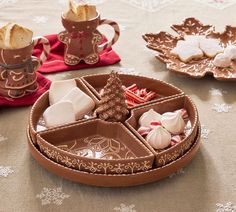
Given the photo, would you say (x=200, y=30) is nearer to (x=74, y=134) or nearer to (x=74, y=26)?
(x=74, y=26)

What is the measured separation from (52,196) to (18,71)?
13.1 inches

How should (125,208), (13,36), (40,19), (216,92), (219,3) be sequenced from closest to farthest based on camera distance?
(125,208) < (13,36) < (216,92) < (40,19) < (219,3)

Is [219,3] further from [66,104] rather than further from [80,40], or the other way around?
[66,104]

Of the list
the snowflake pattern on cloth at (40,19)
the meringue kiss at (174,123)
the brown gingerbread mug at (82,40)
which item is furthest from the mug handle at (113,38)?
the meringue kiss at (174,123)

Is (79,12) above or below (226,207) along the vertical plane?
above

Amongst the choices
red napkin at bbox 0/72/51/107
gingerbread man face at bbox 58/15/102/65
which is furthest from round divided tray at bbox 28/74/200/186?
gingerbread man face at bbox 58/15/102/65

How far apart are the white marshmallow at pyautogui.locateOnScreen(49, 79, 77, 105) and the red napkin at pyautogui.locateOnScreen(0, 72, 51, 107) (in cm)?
11

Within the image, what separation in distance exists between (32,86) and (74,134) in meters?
0.24

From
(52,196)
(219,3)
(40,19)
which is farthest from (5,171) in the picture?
(219,3)

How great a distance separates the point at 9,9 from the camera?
4.87ft

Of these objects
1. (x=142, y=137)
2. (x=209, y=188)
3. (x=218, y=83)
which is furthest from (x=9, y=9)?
(x=209, y=188)

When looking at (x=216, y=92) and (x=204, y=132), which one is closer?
(x=204, y=132)

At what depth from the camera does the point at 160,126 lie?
880mm

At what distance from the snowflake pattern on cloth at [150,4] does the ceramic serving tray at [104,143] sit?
1.87 ft
